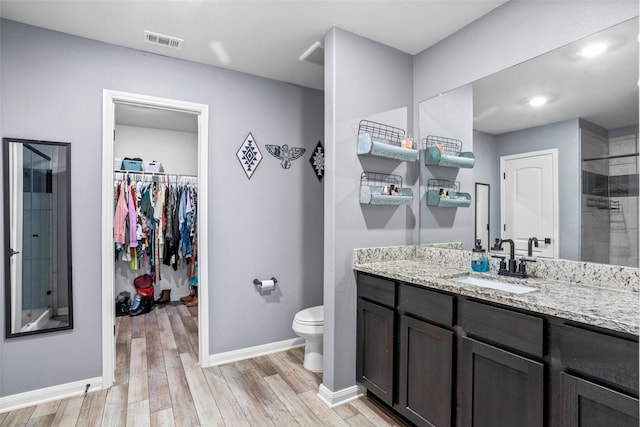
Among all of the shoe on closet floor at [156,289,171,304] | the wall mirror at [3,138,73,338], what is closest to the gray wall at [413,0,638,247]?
the wall mirror at [3,138,73,338]

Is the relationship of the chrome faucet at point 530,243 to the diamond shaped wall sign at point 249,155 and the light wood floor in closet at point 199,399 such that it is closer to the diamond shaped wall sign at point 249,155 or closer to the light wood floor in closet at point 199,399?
the light wood floor in closet at point 199,399

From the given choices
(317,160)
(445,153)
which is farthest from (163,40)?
(445,153)

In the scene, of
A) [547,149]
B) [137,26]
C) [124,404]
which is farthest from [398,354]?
[137,26]

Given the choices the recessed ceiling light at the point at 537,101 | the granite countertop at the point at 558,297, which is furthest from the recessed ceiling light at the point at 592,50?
the granite countertop at the point at 558,297

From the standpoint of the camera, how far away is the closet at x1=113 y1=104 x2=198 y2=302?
4121mm

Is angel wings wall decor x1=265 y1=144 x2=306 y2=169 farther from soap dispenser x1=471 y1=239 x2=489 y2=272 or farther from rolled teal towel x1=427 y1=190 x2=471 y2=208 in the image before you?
soap dispenser x1=471 y1=239 x2=489 y2=272

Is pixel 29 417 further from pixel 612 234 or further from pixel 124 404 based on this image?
pixel 612 234

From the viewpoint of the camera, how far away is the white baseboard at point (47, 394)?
2.15m

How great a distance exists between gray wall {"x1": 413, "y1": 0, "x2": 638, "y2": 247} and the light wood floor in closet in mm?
1513

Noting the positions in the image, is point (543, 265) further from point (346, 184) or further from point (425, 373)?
point (346, 184)

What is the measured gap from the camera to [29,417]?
208cm

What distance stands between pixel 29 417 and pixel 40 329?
0.53m

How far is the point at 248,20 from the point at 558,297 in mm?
2369

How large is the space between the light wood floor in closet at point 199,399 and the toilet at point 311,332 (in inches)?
3.5
